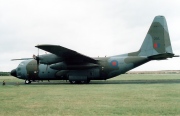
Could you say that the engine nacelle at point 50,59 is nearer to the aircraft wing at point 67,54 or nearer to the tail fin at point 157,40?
the aircraft wing at point 67,54

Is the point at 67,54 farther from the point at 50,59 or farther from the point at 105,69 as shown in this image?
the point at 105,69

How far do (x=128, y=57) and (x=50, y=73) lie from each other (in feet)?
30.3

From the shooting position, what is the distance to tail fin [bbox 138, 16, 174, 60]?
89.3 feet

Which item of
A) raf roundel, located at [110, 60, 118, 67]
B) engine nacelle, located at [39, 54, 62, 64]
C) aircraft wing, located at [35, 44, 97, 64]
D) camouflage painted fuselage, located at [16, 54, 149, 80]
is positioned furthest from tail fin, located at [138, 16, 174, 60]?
engine nacelle, located at [39, 54, 62, 64]

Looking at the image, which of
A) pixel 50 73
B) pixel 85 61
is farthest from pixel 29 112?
pixel 50 73

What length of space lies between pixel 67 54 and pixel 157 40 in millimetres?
10083

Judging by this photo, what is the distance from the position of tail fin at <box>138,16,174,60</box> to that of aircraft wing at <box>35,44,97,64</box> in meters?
6.01

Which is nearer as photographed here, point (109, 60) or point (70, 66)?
point (70, 66)

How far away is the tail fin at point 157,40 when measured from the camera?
89.3 ft

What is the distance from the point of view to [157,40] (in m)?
27.5

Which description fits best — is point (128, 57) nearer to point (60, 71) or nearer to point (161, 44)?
point (161, 44)

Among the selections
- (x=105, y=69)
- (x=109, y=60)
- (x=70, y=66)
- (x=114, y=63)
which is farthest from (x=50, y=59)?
(x=114, y=63)

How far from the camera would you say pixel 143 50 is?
2797cm

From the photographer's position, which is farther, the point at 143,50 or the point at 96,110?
the point at 143,50
